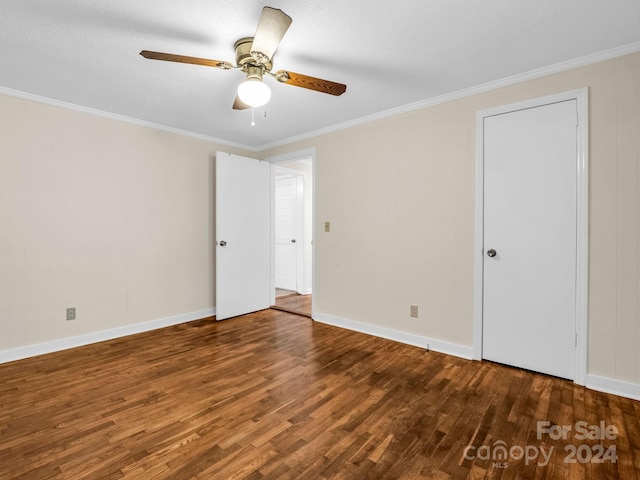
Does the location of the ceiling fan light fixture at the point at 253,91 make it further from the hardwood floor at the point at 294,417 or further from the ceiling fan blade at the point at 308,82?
the hardwood floor at the point at 294,417

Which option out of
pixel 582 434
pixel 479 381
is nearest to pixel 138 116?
pixel 479 381

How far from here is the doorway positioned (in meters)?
5.61

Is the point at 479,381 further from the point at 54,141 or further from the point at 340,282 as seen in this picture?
the point at 54,141

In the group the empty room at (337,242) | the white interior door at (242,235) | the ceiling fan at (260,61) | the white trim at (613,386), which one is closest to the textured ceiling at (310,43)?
the empty room at (337,242)

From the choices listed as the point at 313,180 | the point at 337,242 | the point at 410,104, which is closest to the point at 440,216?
the point at 410,104

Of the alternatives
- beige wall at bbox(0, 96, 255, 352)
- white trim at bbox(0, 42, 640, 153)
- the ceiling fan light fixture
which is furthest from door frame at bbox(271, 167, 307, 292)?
the ceiling fan light fixture

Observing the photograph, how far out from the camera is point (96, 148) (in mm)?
3312

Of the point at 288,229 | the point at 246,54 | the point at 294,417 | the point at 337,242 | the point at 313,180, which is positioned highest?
the point at 246,54

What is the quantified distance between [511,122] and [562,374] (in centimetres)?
204

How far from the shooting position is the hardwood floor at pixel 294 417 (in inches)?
61.5

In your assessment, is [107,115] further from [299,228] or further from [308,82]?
[299,228]

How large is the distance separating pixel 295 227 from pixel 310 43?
3773mm

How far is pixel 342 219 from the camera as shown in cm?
380

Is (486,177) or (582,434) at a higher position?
(486,177)
